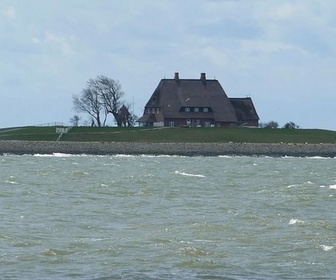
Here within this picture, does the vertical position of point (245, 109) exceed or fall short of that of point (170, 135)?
it exceeds it

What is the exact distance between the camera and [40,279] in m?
16.4

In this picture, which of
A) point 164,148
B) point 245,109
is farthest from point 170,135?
point 245,109

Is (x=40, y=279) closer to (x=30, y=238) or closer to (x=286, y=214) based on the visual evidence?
(x=30, y=238)

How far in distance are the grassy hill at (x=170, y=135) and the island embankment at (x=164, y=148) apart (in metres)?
6.02

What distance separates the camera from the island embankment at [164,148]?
3255 inches

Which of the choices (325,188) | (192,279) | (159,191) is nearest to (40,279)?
(192,279)

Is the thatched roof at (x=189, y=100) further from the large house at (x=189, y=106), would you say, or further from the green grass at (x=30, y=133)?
the green grass at (x=30, y=133)

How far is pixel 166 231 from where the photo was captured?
2220cm

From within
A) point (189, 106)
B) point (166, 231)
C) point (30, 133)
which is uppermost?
point (189, 106)

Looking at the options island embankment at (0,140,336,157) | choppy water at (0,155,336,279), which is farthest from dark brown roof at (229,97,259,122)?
choppy water at (0,155,336,279)

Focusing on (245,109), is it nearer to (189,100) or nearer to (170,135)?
(189,100)

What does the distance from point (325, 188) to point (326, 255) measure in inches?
672

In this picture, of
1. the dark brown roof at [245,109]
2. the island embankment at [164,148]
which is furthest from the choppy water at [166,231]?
the dark brown roof at [245,109]

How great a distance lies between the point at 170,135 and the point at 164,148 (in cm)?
1026
